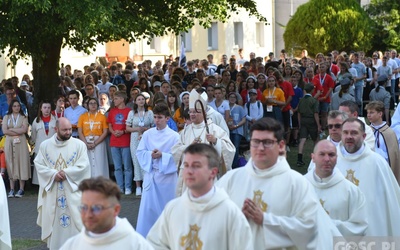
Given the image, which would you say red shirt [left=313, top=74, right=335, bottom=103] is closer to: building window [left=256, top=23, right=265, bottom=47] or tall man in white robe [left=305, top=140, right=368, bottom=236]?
tall man in white robe [left=305, top=140, right=368, bottom=236]

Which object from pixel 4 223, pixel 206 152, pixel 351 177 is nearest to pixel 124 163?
pixel 4 223

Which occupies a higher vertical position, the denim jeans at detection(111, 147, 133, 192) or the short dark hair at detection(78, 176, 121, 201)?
the short dark hair at detection(78, 176, 121, 201)

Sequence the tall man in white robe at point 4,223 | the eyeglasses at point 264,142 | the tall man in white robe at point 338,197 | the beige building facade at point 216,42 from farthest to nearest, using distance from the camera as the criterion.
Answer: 1. the beige building facade at point 216,42
2. the tall man in white robe at point 4,223
3. the tall man in white robe at point 338,197
4. the eyeglasses at point 264,142

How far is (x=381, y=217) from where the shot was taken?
10258 millimetres

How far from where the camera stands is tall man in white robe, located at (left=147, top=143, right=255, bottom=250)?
6.79 meters

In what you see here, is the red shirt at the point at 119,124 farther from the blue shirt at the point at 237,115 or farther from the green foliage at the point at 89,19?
the blue shirt at the point at 237,115

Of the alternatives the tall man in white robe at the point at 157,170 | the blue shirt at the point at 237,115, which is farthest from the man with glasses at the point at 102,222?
the blue shirt at the point at 237,115

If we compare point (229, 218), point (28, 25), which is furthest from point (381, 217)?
point (28, 25)

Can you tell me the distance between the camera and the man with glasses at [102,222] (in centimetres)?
621

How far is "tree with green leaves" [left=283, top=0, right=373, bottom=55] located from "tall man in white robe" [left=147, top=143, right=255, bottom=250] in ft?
115

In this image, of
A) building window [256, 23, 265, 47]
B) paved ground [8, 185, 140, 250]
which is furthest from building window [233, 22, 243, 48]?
paved ground [8, 185, 140, 250]

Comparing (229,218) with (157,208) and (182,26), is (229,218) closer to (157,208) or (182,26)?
(157,208)

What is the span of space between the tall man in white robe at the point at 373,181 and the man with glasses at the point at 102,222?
13.5 ft

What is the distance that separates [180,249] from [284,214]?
0.94 metres
